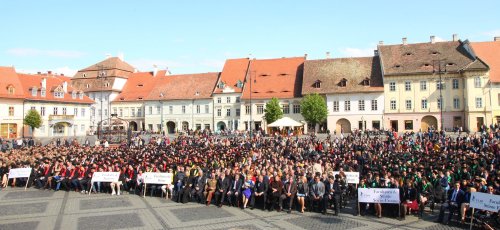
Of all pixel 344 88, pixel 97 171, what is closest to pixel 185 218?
pixel 97 171

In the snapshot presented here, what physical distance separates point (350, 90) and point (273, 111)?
10.5 meters

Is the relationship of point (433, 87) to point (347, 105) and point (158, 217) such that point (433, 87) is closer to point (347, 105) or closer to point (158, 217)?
point (347, 105)

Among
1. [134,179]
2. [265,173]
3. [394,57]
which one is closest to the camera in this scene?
[265,173]

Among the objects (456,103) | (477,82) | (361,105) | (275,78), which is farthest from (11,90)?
(477,82)

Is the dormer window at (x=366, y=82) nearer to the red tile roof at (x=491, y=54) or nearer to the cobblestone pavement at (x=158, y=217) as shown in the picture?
the red tile roof at (x=491, y=54)

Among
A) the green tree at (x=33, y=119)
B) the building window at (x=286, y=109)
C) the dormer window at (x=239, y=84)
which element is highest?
the dormer window at (x=239, y=84)

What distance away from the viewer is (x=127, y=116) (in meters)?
69.2

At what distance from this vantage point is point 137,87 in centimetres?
7056

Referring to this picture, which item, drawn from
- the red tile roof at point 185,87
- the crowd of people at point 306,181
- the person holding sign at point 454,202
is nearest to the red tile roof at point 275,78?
the red tile roof at point 185,87

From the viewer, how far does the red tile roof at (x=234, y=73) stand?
204ft

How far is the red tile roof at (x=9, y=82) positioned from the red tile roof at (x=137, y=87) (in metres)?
16.3

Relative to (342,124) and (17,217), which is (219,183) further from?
(342,124)

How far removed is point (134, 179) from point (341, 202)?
890cm

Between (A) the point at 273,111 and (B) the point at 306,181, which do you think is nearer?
(B) the point at 306,181
